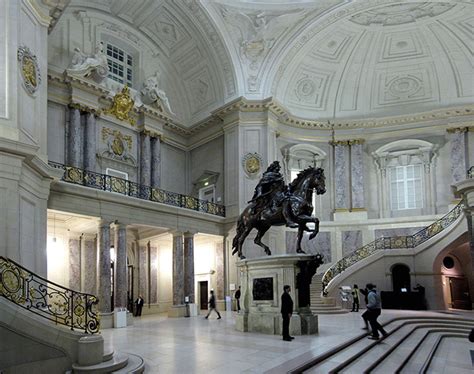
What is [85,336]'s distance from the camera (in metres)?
7.44

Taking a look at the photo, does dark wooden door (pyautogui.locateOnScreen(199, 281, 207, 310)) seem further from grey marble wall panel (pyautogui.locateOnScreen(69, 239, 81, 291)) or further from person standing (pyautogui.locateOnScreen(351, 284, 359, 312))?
person standing (pyautogui.locateOnScreen(351, 284, 359, 312))

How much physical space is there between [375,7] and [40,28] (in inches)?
586

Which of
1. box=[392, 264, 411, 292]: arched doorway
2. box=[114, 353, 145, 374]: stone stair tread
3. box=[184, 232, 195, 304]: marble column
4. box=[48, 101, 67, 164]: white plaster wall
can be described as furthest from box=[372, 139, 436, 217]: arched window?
box=[114, 353, 145, 374]: stone stair tread

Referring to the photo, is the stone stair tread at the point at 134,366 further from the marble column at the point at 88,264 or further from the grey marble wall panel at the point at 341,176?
the grey marble wall panel at the point at 341,176

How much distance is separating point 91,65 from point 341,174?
539 inches

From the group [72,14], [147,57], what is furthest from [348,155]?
[72,14]

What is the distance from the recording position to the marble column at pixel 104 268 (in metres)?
15.4

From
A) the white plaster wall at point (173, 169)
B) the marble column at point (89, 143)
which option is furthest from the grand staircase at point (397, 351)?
the white plaster wall at point (173, 169)

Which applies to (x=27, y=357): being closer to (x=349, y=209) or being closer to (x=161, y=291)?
(x=161, y=291)

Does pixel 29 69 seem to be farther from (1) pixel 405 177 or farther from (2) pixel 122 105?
(1) pixel 405 177

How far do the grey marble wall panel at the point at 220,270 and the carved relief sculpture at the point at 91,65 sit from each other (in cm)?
942

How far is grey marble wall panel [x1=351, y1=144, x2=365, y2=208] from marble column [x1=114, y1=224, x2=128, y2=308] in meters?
12.9

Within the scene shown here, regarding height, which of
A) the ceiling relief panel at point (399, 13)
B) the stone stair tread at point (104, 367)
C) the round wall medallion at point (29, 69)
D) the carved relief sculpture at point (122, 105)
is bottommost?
the stone stair tread at point (104, 367)

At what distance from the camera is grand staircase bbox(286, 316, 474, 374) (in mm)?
7875
